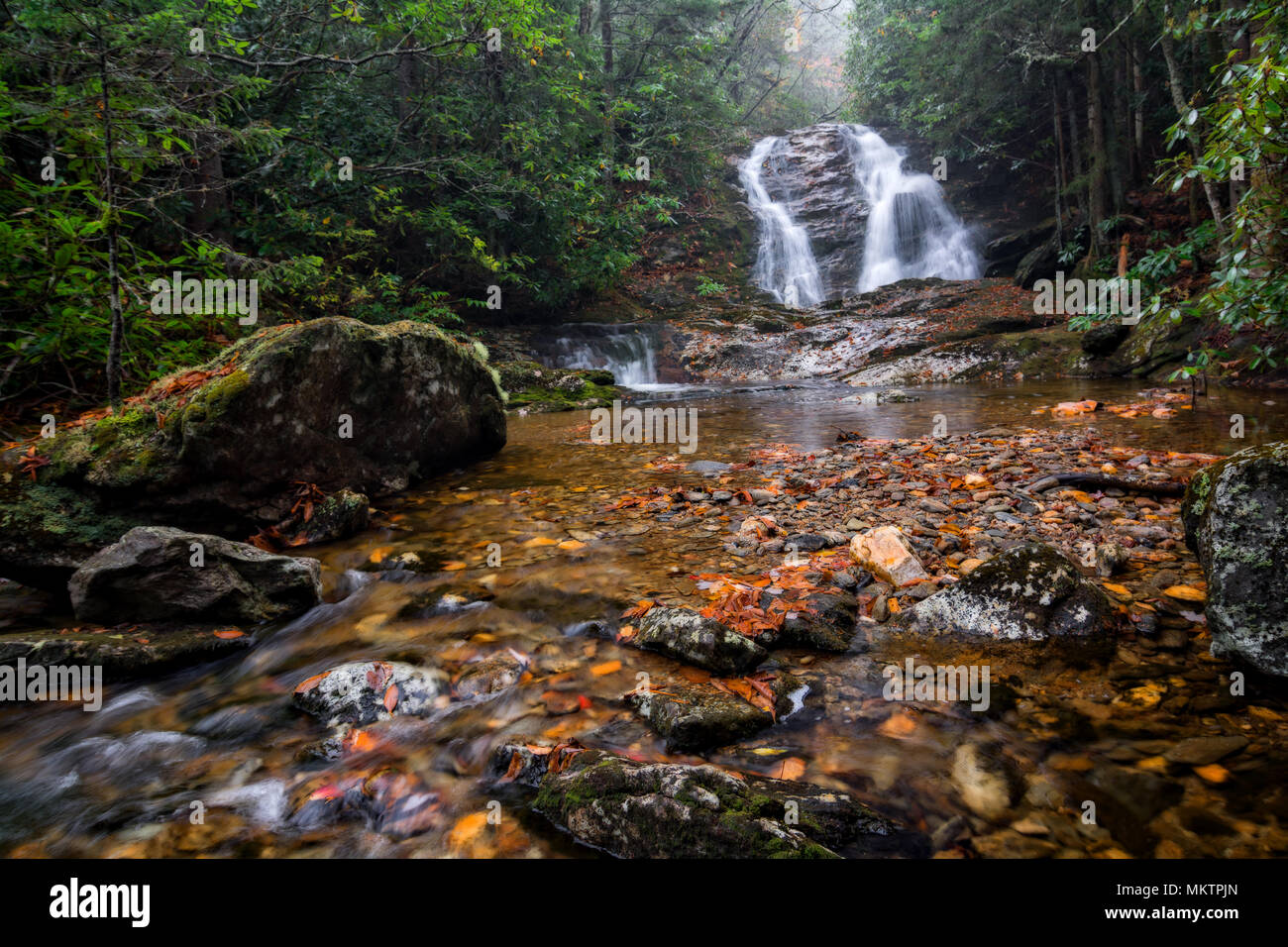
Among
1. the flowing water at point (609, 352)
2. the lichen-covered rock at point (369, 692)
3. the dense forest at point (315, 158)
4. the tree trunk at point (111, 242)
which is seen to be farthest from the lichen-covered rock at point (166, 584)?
the flowing water at point (609, 352)

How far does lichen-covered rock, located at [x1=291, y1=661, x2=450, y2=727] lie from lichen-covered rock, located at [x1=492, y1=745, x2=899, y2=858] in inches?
30.1

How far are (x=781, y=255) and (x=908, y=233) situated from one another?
5.11 m

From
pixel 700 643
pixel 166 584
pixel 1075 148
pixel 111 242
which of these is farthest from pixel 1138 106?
pixel 166 584

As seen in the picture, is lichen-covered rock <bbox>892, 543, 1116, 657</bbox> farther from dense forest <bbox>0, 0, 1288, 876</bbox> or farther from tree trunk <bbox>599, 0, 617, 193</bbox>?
tree trunk <bbox>599, 0, 617, 193</bbox>

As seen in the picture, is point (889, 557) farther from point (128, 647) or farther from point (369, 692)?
point (128, 647)

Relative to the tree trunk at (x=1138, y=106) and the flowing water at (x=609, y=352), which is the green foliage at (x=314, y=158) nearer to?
the flowing water at (x=609, y=352)

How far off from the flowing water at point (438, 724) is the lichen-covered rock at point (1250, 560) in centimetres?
73

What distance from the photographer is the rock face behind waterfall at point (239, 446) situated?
10.8 ft

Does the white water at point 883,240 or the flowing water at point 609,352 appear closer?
the flowing water at point 609,352

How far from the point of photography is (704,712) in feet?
6.15

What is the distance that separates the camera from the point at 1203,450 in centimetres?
455

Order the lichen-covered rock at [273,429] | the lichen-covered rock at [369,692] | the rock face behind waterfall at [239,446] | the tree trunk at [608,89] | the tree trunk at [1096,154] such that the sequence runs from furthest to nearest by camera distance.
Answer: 1. the tree trunk at [608,89]
2. the tree trunk at [1096,154]
3. the lichen-covered rock at [273,429]
4. the rock face behind waterfall at [239,446]
5. the lichen-covered rock at [369,692]

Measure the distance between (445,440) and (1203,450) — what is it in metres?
6.54

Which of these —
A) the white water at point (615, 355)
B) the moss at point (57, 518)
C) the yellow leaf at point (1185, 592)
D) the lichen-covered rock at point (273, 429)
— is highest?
the white water at point (615, 355)
